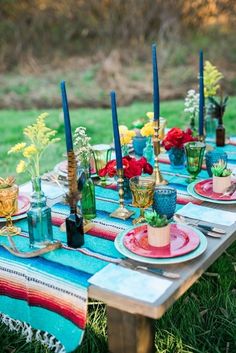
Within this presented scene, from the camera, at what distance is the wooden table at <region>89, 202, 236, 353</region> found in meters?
1.38

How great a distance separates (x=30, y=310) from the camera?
1.63m

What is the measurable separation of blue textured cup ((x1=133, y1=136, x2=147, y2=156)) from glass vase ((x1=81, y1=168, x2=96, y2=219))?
2.26 feet

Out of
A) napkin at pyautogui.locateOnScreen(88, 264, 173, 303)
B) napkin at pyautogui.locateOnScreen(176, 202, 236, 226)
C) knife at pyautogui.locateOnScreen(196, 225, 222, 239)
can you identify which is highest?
napkin at pyautogui.locateOnScreen(176, 202, 236, 226)

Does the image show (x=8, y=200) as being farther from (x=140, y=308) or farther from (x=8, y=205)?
(x=140, y=308)

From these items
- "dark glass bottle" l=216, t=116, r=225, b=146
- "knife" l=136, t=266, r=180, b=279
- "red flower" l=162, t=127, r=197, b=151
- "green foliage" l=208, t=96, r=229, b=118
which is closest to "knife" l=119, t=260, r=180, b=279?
"knife" l=136, t=266, r=180, b=279

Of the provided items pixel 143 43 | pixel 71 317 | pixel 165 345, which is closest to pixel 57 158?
pixel 165 345

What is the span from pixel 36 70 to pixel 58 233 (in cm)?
600

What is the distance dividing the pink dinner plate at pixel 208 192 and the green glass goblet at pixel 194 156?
8 centimetres

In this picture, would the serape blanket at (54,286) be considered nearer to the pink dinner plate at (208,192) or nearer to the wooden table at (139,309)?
the wooden table at (139,309)

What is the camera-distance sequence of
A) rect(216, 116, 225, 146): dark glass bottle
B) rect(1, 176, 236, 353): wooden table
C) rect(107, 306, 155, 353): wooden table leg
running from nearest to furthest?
rect(1, 176, 236, 353): wooden table
rect(107, 306, 155, 353): wooden table leg
rect(216, 116, 225, 146): dark glass bottle

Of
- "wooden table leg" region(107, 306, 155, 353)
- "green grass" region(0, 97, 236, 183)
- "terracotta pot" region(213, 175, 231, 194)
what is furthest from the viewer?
"green grass" region(0, 97, 236, 183)

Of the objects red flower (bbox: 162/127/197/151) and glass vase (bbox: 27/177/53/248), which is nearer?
glass vase (bbox: 27/177/53/248)

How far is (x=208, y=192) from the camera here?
80.3 inches

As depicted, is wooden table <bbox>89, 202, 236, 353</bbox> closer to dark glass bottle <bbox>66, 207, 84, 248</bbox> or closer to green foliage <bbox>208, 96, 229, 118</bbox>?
dark glass bottle <bbox>66, 207, 84, 248</bbox>
